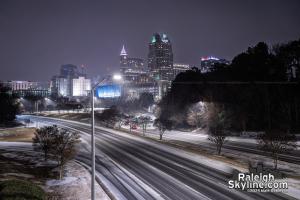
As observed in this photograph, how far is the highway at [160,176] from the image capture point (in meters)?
22.5

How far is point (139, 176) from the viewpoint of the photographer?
28797 millimetres

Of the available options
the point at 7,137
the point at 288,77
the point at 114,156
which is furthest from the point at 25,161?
the point at 288,77

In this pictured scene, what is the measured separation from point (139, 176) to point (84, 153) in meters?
17.2

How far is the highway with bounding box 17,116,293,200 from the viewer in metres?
22.5

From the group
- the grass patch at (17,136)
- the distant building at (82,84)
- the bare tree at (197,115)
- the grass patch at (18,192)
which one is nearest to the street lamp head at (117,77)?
the distant building at (82,84)

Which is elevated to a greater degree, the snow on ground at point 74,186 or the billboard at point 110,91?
the billboard at point 110,91

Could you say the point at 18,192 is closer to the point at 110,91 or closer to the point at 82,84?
the point at 82,84

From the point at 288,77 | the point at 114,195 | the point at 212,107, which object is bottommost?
the point at 114,195

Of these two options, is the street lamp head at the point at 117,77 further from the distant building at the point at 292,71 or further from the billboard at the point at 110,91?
the billboard at the point at 110,91

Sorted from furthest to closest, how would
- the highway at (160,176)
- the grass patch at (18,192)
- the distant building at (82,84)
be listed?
the highway at (160,176) → the distant building at (82,84) → the grass patch at (18,192)

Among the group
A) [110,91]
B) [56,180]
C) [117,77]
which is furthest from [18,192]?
[110,91]

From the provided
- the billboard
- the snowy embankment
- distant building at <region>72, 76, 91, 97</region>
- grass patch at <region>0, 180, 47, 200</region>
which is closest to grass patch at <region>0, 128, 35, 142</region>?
distant building at <region>72, 76, 91, 97</region>

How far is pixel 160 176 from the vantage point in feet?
93.2

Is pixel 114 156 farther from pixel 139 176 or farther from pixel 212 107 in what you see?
pixel 212 107
